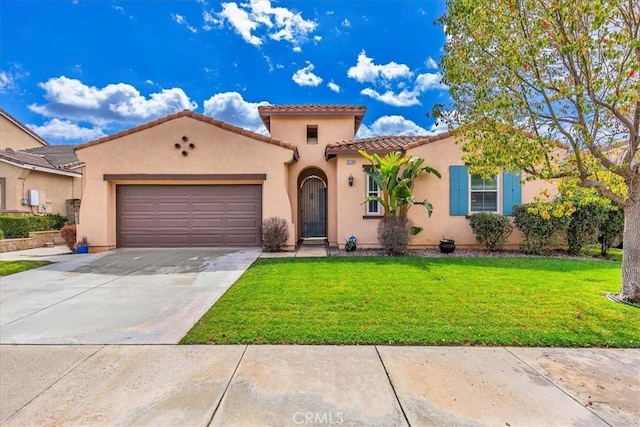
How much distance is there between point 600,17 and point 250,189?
35.0 feet

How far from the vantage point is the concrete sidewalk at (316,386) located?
271cm

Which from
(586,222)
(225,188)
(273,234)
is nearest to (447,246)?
(586,222)

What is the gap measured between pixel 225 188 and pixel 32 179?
11554 mm

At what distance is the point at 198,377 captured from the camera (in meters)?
3.32

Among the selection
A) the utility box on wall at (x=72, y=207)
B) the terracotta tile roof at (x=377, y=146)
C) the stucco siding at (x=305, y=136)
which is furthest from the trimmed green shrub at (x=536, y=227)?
the utility box on wall at (x=72, y=207)

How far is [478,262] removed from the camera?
9445 millimetres

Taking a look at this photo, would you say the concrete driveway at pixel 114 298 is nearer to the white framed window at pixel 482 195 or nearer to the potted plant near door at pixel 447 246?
the potted plant near door at pixel 447 246

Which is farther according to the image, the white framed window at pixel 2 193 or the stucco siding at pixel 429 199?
the white framed window at pixel 2 193

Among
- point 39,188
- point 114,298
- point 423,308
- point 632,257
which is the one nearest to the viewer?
point 423,308

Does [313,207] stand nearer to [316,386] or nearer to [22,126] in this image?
[316,386]

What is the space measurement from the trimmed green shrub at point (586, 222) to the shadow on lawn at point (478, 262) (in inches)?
40.6

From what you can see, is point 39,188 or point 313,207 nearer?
point 313,207

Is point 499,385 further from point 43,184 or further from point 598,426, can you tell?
point 43,184

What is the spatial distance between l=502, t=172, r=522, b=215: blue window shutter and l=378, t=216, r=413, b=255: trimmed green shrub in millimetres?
3872
